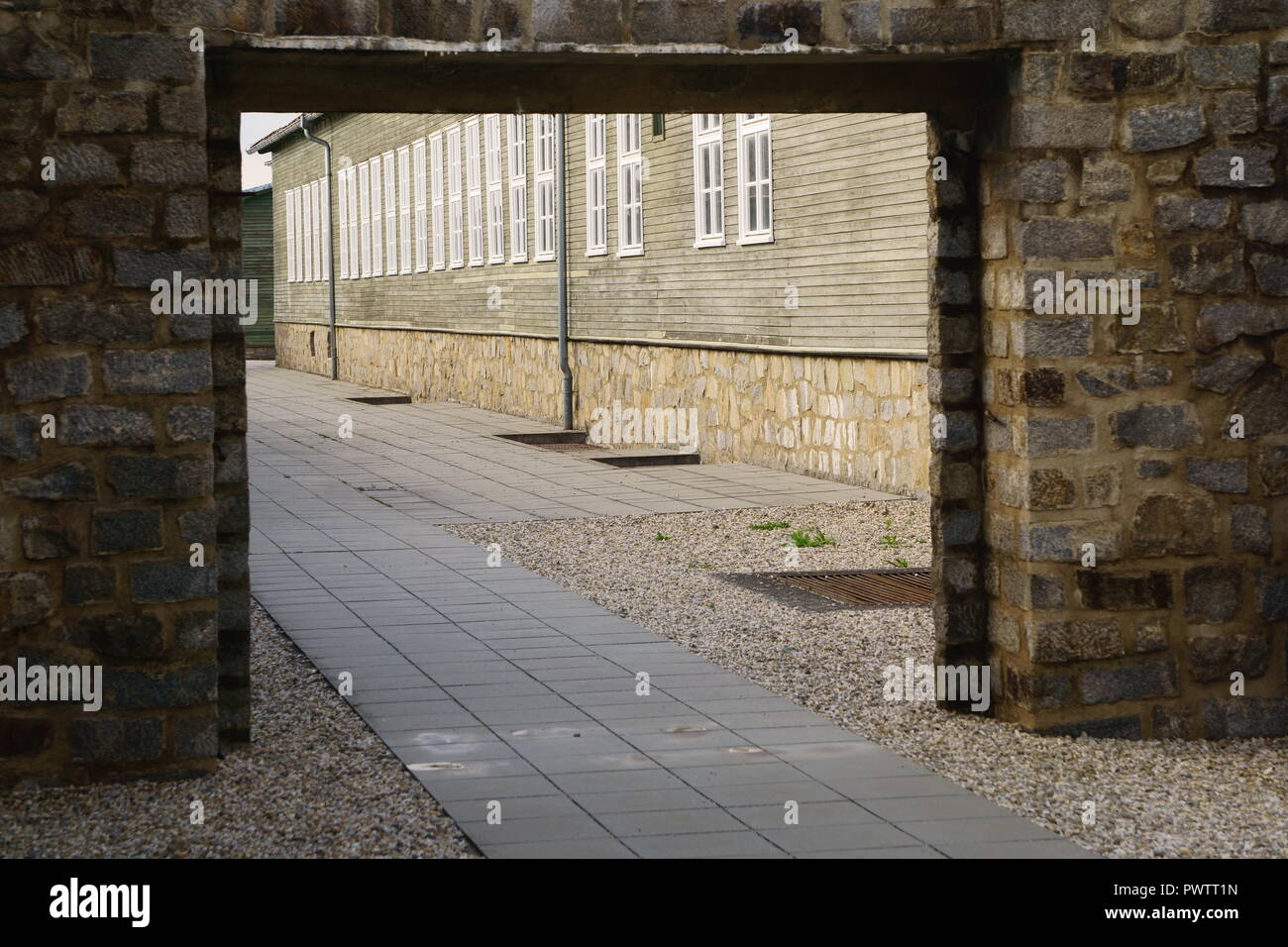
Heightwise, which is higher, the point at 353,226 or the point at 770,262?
the point at 353,226

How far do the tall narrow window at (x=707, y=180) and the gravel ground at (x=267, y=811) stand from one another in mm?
12055

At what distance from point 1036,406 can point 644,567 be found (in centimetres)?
491

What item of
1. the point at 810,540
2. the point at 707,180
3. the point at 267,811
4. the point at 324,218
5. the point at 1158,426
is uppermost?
the point at 324,218

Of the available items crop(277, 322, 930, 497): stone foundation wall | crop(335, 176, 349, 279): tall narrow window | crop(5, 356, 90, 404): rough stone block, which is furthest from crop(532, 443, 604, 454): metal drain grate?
crop(335, 176, 349, 279): tall narrow window

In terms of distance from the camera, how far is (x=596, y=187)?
22.3m

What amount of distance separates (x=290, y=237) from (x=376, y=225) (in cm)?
1007

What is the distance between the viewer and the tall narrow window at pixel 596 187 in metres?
21.9

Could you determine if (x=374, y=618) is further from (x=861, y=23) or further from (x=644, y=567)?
(x=861, y=23)

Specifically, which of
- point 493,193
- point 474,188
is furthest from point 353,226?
point 493,193

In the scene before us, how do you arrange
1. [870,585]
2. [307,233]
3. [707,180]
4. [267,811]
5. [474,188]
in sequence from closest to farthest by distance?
1. [267,811]
2. [870,585]
3. [707,180]
4. [474,188]
5. [307,233]

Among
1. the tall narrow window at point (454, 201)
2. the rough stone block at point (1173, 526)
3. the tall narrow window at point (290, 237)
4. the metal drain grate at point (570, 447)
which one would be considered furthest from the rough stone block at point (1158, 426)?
the tall narrow window at point (290, 237)

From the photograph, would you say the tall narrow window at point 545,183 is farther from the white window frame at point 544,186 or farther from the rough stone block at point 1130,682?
the rough stone block at point 1130,682

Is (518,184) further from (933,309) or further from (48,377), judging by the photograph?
(48,377)

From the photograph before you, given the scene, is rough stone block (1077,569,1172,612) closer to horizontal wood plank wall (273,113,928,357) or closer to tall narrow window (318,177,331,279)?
horizontal wood plank wall (273,113,928,357)
